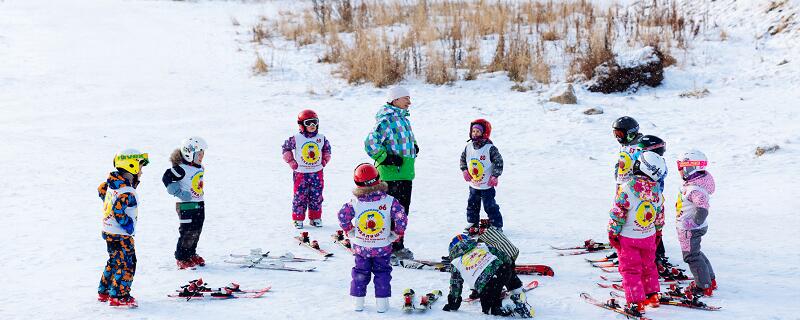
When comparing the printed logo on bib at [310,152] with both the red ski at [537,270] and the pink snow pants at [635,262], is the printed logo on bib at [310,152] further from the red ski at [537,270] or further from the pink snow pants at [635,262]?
the pink snow pants at [635,262]

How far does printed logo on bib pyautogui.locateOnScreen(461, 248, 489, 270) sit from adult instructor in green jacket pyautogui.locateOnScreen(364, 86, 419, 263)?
1.76 meters

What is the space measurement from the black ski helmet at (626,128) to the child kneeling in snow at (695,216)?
2.95 feet

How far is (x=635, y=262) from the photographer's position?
6.68 metres

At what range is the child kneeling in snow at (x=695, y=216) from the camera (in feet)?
23.3

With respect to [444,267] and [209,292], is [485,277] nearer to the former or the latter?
[444,267]

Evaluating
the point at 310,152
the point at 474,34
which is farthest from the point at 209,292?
the point at 474,34

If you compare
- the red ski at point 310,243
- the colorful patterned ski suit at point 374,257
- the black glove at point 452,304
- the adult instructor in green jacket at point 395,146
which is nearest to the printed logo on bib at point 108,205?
the colorful patterned ski suit at point 374,257

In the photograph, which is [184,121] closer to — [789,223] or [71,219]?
[71,219]

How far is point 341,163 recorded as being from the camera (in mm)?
13602

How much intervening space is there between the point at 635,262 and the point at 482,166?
2935mm

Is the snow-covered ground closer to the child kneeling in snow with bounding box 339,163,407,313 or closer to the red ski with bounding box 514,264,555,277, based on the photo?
the red ski with bounding box 514,264,555,277

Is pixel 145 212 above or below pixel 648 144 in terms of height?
below

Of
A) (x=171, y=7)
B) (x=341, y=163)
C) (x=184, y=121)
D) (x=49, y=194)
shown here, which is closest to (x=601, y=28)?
(x=341, y=163)

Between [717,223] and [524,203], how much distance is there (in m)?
2.61
